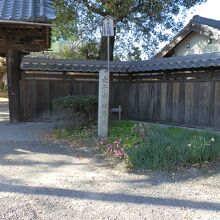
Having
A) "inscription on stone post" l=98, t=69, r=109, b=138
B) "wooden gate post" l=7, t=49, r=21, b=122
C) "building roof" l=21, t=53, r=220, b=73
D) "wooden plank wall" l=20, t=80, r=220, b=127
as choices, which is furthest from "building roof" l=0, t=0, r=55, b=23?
"wooden plank wall" l=20, t=80, r=220, b=127

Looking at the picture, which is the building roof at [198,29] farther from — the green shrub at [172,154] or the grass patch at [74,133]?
the green shrub at [172,154]

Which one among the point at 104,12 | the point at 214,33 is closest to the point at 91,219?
the point at 214,33

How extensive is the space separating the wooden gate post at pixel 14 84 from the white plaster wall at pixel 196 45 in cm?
968

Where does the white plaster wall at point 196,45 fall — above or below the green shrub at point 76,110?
above

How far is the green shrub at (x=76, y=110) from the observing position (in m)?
10.4

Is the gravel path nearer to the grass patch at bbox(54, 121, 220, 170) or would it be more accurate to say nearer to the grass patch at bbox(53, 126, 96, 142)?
the grass patch at bbox(54, 121, 220, 170)

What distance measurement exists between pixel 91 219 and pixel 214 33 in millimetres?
13933

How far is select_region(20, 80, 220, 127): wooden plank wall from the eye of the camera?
1014 centimetres

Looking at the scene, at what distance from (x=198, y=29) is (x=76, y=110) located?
30.9 ft

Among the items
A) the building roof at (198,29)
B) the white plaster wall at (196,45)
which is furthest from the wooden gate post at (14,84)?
the white plaster wall at (196,45)

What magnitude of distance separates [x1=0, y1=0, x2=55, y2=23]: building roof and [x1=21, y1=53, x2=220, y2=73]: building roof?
463 cm

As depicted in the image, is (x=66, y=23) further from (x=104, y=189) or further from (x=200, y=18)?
(x=104, y=189)

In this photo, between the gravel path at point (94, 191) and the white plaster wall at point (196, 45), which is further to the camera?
the white plaster wall at point (196, 45)

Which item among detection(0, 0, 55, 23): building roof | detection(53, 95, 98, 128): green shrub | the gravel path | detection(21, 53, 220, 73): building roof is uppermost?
detection(0, 0, 55, 23): building roof
